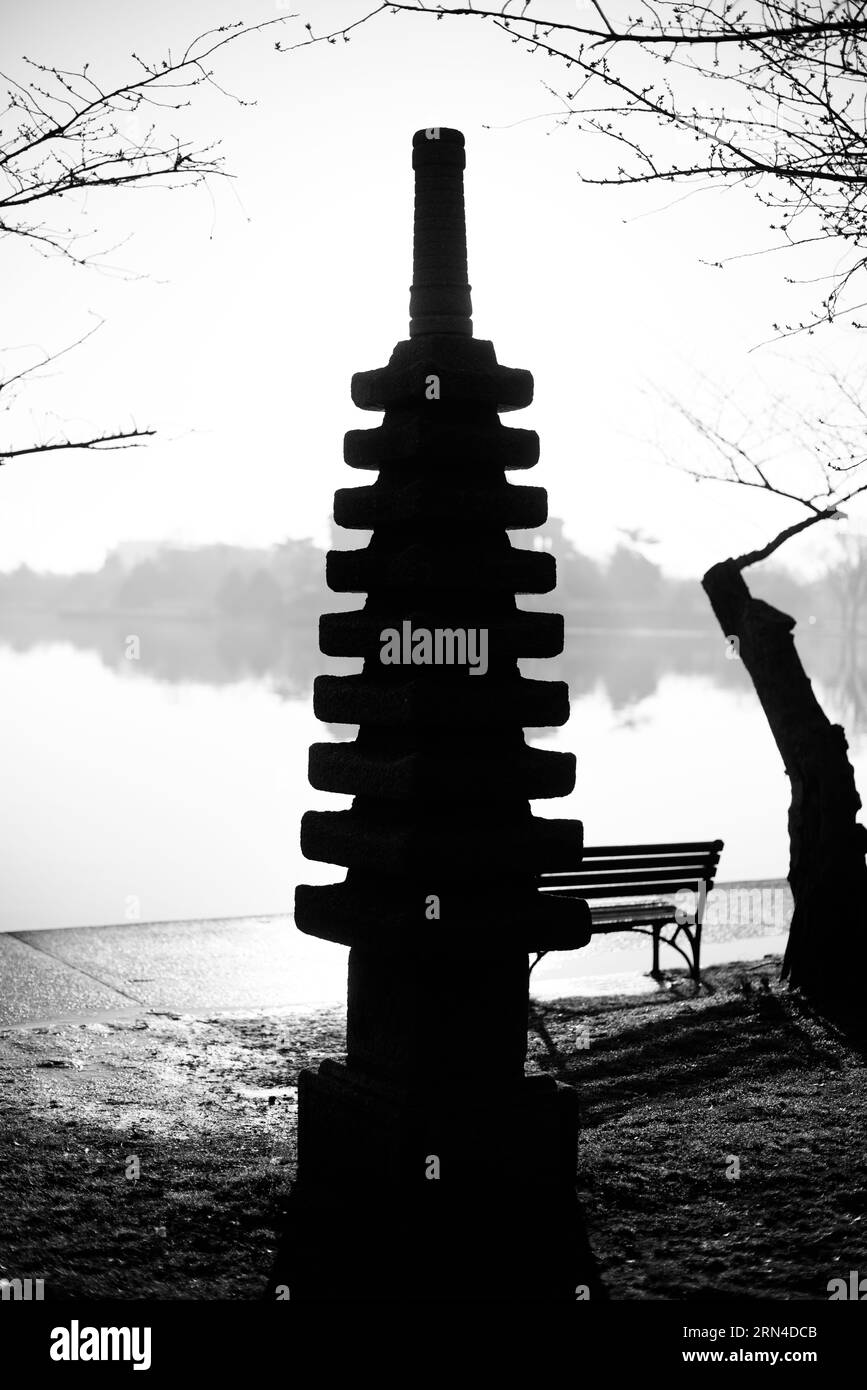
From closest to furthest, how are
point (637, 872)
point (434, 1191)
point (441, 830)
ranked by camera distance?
point (434, 1191) → point (441, 830) → point (637, 872)

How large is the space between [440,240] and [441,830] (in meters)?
2.73

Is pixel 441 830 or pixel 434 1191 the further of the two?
pixel 441 830

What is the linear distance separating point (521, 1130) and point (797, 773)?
566cm

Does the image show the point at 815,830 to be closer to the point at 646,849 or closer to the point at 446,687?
the point at 646,849

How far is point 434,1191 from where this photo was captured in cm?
652

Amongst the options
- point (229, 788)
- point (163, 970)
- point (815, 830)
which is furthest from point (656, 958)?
point (229, 788)

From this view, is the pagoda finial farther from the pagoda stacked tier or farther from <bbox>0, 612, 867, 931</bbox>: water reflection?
<bbox>0, 612, 867, 931</bbox>: water reflection

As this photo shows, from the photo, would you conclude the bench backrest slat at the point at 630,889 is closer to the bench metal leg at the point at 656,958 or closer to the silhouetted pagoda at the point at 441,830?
the bench metal leg at the point at 656,958

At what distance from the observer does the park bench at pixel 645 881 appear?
11.6 m

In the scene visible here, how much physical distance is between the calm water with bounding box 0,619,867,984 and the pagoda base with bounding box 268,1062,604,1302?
33.0ft

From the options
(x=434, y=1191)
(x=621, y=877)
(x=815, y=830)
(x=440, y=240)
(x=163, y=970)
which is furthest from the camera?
(x=163, y=970)

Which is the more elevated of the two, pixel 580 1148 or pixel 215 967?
pixel 215 967

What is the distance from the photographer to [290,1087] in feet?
29.3

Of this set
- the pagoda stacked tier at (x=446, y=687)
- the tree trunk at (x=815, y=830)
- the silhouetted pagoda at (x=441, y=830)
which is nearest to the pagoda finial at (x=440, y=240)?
the silhouetted pagoda at (x=441, y=830)
